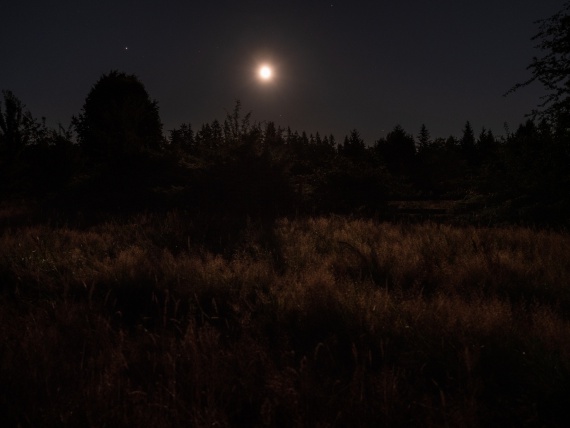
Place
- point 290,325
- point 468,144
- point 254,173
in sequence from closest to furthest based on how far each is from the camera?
1. point 290,325
2. point 254,173
3. point 468,144

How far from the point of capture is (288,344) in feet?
11.6

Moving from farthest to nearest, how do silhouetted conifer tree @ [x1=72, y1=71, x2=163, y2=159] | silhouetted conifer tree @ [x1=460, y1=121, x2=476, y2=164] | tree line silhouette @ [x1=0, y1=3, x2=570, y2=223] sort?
1. silhouetted conifer tree @ [x1=460, y1=121, x2=476, y2=164]
2. silhouetted conifer tree @ [x1=72, y1=71, x2=163, y2=159]
3. tree line silhouette @ [x1=0, y1=3, x2=570, y2=223]

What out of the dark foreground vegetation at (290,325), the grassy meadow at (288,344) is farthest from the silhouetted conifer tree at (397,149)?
the grassy meadow at (288,344)

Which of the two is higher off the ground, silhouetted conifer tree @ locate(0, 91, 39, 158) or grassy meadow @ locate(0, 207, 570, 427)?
silhouetted conifer tree @ locate(0, 91, 39, 158)

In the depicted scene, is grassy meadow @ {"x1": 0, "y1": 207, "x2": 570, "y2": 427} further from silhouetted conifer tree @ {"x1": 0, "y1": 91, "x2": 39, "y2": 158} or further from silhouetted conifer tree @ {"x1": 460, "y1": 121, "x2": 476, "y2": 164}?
silhouetted conifer tree @ {"x1": 460, "y1": 121, "x2": 476, "y2": 164}

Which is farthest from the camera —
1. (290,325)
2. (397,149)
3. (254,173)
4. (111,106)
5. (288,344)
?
(397,149)

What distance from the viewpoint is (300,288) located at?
15.3ft

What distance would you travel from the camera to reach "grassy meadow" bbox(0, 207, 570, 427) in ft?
8.35

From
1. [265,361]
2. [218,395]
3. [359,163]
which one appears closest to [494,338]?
[265,361]

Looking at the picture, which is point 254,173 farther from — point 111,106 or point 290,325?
point 111,106

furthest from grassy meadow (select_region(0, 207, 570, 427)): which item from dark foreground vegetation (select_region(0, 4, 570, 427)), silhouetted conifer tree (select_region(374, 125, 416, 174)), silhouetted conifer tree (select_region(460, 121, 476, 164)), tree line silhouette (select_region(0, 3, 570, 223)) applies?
silhouetted conifer tree (select_region(460, 121, 476, 164))

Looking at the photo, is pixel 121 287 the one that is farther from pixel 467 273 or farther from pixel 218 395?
pixel 467 273

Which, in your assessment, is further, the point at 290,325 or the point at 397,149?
the point at 397,149

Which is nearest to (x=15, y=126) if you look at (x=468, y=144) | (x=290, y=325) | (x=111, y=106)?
(x=111, y=106)
